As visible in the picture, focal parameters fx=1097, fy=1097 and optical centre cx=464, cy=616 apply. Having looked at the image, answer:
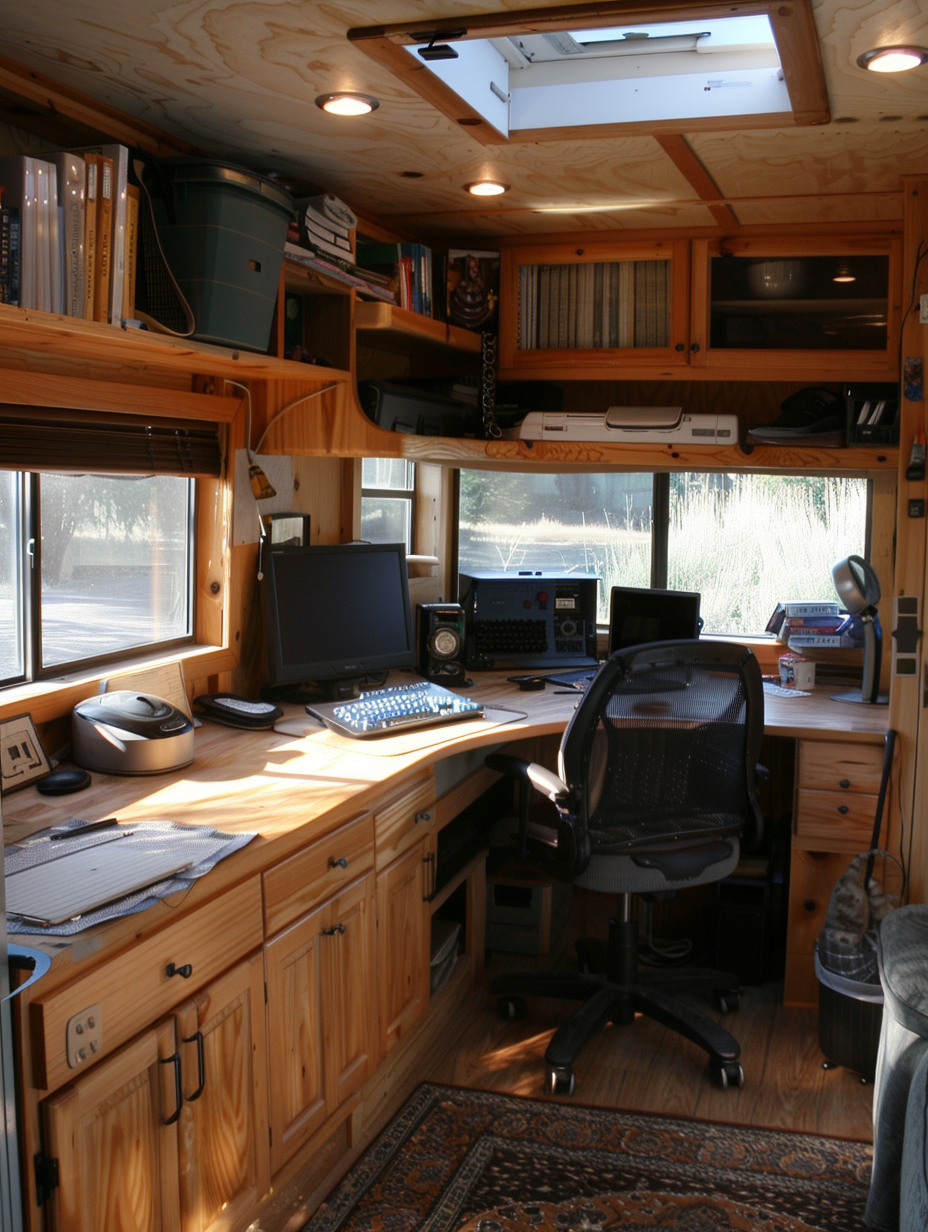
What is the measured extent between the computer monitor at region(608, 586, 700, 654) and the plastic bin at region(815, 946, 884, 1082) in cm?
113

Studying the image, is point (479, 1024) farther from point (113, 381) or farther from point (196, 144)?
point (196, 144)

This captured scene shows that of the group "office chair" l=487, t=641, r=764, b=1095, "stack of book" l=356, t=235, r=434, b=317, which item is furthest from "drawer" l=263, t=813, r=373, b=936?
"stack of book" l=356, t=235, r=434, b=317

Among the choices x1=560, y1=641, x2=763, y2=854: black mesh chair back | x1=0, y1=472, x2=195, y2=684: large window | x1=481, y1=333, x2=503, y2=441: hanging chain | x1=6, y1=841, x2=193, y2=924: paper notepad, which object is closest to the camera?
x1=6, y1=841, x2=193, y2=924: paper notepad

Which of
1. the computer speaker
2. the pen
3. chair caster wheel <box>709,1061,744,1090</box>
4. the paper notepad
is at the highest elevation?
the computer speaker

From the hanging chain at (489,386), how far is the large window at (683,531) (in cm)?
45

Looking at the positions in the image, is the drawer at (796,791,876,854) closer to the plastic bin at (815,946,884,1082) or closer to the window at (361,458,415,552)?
the plastic bin at (815,946,884,1082)

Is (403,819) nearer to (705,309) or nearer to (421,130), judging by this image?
(421,130)

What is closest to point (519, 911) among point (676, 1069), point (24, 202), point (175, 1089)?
point (676, 1069)

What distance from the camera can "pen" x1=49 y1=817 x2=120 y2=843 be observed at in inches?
72.9

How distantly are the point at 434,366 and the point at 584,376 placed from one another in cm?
63

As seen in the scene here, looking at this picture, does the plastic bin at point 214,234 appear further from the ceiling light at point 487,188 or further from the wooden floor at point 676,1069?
the wooden floor at point 676,1069

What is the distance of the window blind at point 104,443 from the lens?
2.14m

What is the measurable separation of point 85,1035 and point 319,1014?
0.78 metres

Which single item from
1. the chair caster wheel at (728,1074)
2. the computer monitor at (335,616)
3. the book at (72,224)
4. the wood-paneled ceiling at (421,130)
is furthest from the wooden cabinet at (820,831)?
the book at (72,224)
